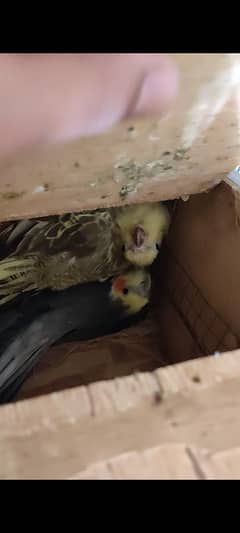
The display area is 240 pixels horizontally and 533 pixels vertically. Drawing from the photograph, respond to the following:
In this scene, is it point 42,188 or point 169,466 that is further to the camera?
point 42,188

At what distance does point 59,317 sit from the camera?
0.96 m

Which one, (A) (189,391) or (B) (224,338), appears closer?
(A) (189,391)

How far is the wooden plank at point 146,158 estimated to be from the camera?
1.90ft

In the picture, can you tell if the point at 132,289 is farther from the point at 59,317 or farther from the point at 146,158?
the point at 146,158

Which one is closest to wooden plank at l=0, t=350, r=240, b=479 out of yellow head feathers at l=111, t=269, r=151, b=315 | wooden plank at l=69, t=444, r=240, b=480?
wooden plank at l=69, t=444, r=240, b=480

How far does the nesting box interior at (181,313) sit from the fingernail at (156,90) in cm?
50

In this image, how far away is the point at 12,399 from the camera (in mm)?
871

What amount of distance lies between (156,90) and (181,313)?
0.72 metres

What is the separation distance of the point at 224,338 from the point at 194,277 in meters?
0.14

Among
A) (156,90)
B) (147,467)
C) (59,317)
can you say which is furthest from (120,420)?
(59,317)

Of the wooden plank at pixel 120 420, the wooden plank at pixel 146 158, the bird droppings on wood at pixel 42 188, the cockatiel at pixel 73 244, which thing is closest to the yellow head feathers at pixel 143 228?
the cockatiel at pixel 73 244

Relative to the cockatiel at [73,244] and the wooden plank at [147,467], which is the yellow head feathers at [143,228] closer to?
the cockatiel at [73,244]
